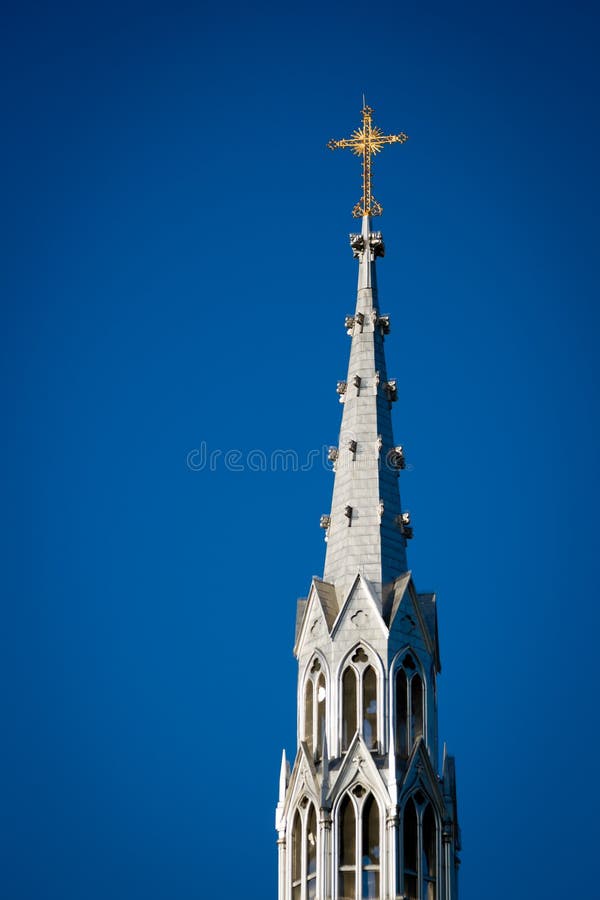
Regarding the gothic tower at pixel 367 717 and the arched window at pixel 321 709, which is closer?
the gothic tower at pixel 367 717

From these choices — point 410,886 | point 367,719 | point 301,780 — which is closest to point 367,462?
point 367,719

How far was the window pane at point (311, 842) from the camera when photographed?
74.6m

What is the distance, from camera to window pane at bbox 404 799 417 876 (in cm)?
7394

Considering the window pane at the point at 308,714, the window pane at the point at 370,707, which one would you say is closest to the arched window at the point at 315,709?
the window pane at the point at 308,714

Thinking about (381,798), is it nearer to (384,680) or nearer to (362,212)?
(384,680)

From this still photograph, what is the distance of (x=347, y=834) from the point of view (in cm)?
7381

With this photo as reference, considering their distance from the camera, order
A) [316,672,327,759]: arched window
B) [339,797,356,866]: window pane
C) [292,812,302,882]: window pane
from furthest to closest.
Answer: [316,672,327,759]: arched window
[292,812,302,882]: window pane
[339,797,356,866]: window pane

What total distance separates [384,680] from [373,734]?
1821 mm

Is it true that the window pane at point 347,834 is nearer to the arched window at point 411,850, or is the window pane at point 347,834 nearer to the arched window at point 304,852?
the arched window at point 304,852

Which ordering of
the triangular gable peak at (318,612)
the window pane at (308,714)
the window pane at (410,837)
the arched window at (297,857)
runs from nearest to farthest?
1. the window pane at (410,837)
2. the arched window at (297,857)
3. the window pane at (308,714)
4. the triangular gable peak at (318,612)

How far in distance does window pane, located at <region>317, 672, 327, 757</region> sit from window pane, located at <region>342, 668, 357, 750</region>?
2.72 feet

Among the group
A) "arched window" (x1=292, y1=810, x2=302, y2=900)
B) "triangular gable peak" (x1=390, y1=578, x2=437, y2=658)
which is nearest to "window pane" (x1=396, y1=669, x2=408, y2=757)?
"triangular gable peak" (x1=390, y1=578, x2=437, y2=658)

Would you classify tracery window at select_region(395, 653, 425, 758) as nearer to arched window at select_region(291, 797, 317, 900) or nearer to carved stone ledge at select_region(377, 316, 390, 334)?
arched window at select_region(291, 797, 317, 900)

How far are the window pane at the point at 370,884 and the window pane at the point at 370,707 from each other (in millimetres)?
4307
